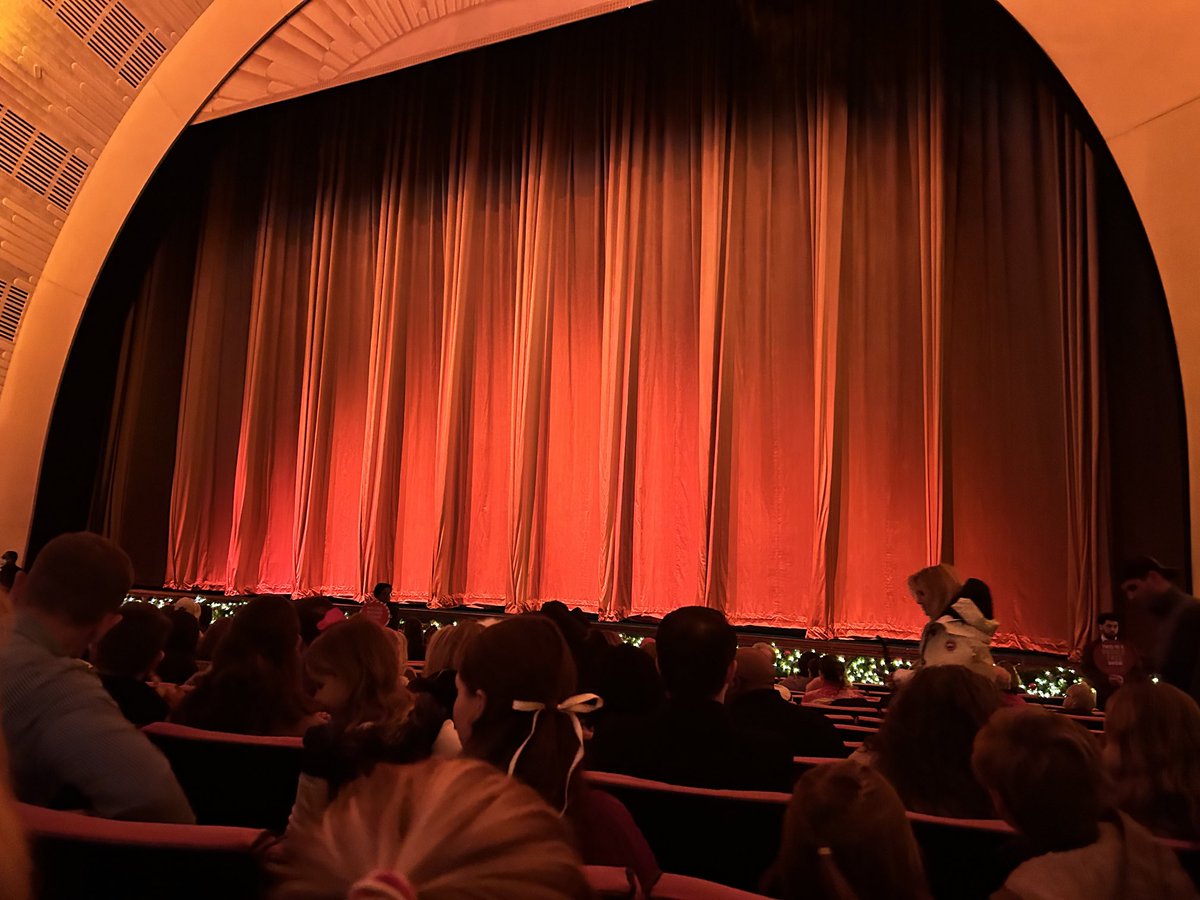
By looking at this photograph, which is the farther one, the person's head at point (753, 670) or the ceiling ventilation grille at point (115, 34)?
the ceiling ventilation grille at point (115, 34)

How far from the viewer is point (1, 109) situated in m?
8.62

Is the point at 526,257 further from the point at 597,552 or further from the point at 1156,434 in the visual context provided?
the point at 1156,434

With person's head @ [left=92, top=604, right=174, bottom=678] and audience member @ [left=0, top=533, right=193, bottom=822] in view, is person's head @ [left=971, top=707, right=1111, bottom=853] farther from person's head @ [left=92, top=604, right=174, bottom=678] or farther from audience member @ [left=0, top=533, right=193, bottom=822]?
person's head @ [left=92, top=604, right=174, bottom=678]

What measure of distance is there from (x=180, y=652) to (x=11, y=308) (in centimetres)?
648

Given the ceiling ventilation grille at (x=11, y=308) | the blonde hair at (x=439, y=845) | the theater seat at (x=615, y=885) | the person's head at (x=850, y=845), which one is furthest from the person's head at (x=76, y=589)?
the ceiling ventilation grille at (x=11, y=308)

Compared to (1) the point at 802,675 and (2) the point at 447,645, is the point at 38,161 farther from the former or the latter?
(2) the point at 447,645

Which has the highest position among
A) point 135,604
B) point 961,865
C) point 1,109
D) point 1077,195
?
point 1,109

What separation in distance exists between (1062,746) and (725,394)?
742cm

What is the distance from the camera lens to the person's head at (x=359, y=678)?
251 cm

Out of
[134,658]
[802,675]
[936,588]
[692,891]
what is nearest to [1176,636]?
[936,588]

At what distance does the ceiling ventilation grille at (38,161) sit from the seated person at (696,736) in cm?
842

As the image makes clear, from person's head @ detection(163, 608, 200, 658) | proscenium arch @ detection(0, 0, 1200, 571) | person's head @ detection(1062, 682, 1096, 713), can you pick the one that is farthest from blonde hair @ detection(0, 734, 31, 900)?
proscenium arch @ detection(0, 0, 1200, 571)

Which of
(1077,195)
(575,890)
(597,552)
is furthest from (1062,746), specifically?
(597,552)

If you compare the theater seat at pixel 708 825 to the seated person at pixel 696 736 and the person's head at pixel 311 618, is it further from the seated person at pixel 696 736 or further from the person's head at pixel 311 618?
the person's head at pixel 311 618
